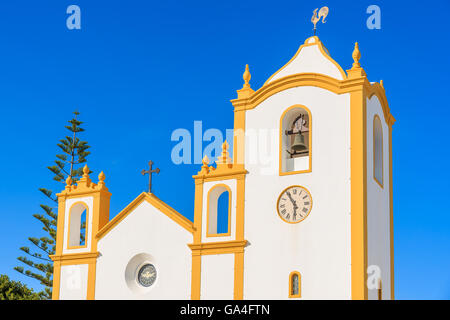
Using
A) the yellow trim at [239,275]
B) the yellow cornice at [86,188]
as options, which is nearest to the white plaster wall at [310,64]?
the yellow trim at [239,275]

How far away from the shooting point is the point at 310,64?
26.9 metres

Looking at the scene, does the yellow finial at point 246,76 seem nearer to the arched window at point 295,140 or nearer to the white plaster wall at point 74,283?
the arched window at point 295,140

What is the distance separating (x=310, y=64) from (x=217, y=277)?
737 centimetres

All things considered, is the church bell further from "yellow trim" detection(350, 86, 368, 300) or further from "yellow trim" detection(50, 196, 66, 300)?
"yellow trim" detection(50, 196, 66, 300)

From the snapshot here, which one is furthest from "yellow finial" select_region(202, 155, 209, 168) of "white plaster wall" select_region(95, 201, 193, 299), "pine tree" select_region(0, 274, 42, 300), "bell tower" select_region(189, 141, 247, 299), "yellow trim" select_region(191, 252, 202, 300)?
"pine tree" select_region(0, 274, 42, 300)

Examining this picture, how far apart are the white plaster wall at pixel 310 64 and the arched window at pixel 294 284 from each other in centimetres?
635

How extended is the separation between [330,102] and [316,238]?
4208 millimetres

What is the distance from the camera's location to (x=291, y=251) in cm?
2503

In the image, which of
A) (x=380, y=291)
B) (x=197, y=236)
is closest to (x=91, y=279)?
(x=197, y=236)

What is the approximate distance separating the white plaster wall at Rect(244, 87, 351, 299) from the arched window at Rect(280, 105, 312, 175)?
0.59 feet

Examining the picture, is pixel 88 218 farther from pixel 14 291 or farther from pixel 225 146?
pixel 14 291

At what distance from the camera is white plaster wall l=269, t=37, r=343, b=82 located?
86.8 ft
